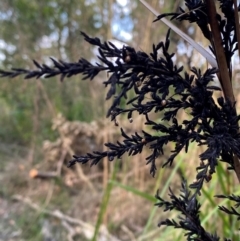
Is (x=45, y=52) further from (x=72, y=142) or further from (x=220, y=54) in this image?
(x=220, y=54)

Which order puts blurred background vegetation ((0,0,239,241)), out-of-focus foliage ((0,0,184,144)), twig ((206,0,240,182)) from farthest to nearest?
out-of-focus foliage ((0,0,184,144))
blurred background vegetation ((0,0,239,241))
twig ((206,0,240,182))

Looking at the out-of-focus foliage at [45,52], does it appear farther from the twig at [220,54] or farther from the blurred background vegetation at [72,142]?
the twig at [220,54]

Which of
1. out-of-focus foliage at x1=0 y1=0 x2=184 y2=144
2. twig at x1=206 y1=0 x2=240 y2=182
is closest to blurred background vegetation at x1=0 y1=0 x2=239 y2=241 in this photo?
out-of-focus foliage at x1=0 y1=0 x2=184 y2=144

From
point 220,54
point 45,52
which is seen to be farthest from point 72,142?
point 220,54

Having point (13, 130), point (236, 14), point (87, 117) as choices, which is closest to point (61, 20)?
point (87, 117)

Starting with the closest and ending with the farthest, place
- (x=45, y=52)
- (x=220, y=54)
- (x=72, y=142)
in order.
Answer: (x=220, y=54) < (x=72, y=142) < (x=45, y=52)

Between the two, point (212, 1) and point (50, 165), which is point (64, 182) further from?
point (212, 1)

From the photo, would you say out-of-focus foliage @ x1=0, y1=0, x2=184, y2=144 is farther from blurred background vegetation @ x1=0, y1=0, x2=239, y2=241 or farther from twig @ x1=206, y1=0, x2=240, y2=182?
twig @ x1=206, y1=0, x2=240, y2=182

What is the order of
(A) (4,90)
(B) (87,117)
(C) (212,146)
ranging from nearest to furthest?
(C) (212,146)
(B) (87,117)
(A) (4,90)
